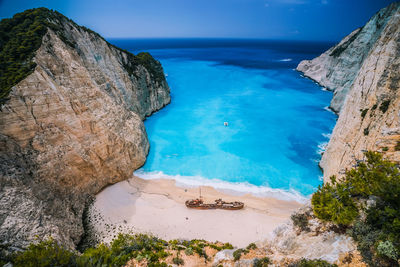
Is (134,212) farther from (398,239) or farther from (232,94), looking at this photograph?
(232,94)

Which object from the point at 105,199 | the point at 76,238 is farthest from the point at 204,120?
the point at 76,238

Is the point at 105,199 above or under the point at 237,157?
under

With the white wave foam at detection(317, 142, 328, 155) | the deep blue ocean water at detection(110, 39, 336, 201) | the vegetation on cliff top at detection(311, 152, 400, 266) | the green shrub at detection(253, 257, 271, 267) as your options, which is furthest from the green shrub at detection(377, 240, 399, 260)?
the white wave foam at detection(317, 142, 328, 155)

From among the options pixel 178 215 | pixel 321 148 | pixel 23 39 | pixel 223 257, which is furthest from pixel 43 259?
pixel 321 148

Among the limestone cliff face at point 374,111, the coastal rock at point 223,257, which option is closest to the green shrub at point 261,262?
the coastal rock at point 223,257

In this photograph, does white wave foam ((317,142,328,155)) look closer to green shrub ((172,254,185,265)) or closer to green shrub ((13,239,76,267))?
green shrub ((172,254,185,265))

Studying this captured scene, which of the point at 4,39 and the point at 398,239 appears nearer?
the point at 398,239
